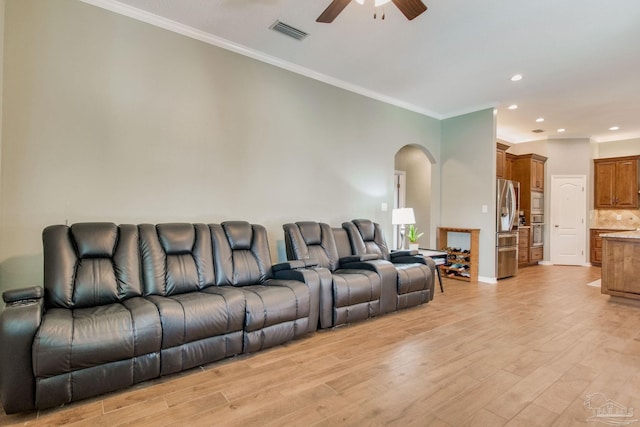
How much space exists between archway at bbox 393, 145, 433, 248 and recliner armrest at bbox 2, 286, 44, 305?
6.22 m

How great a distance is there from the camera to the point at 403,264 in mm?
4184

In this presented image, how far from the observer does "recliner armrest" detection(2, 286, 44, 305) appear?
1922 mm

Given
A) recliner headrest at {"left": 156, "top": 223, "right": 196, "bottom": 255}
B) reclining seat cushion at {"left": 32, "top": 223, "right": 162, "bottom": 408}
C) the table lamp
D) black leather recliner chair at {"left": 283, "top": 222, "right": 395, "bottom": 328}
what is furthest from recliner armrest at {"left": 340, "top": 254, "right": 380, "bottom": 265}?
reclining seat cushion at {"left": 32, "top": 223, "right": 162, "bottom": 408}

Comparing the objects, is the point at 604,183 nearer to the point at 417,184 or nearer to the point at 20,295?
the point at 417,184

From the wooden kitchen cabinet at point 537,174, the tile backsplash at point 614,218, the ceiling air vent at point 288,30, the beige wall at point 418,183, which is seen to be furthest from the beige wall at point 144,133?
the tile backsplash at point 614,218

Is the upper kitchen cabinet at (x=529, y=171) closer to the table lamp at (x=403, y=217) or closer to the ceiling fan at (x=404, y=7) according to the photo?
the table lamp at (x=403, y=217)

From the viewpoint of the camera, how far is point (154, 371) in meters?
2.17

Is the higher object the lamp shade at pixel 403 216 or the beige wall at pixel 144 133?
the beige wall at pixel 144 133

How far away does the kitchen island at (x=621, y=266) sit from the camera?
14.4ft

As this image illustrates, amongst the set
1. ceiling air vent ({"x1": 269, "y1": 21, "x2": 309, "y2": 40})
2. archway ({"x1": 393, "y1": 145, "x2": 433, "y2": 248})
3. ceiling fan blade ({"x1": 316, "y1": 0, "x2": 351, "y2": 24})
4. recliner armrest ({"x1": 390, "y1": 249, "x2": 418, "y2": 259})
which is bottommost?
recliner armrest ({"x1": 390, "y1": 249, "x2": 418, "y2": 259})

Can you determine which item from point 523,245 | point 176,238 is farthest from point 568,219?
point 176,238

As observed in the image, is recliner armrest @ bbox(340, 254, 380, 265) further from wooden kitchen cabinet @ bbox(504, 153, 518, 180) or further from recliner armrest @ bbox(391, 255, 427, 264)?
wooden kitchen cabinet @ bbox(504, 153, 518, 180)

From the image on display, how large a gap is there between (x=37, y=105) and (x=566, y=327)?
534 centimetres

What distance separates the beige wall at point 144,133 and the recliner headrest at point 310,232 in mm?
388
